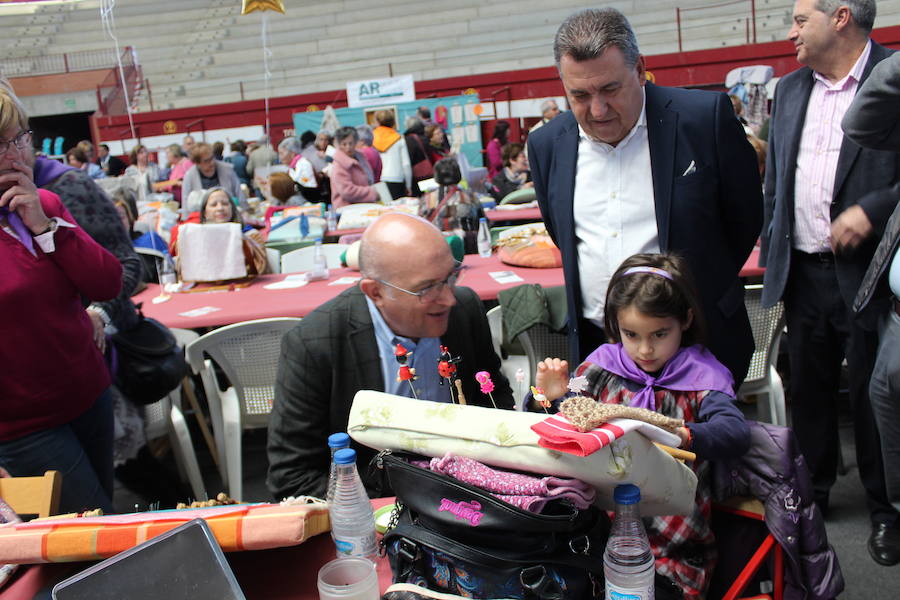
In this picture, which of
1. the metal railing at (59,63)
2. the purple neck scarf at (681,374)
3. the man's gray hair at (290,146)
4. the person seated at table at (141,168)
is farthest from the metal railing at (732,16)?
the purple neck scarf at (681,374)

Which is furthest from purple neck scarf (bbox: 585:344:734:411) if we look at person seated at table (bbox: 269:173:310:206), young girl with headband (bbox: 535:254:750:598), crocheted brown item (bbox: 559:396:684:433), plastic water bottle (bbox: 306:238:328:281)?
person seated at table (bbox: 269:173:310:206)

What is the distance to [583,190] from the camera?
2289 mm

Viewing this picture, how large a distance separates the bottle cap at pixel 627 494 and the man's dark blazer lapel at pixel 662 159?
119 cm

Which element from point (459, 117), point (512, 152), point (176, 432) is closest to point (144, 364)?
point (176, 432)

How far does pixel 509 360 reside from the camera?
3521 millimetres

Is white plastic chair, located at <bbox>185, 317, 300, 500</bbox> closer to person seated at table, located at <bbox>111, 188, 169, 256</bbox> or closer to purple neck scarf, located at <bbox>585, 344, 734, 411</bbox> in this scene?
purple neck scarf, located at <bbox>585, 344, 734, 411</bbox>

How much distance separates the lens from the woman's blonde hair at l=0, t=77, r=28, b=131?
5.88 feet

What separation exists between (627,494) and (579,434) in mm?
144

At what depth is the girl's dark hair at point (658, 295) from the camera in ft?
6.05

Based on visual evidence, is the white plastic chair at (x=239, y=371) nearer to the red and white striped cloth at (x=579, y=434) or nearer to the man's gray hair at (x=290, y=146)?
the red and white striped cloth at (x=579, y=434)

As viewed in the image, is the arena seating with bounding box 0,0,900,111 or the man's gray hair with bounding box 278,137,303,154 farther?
the arena seating with bounding box 0,0,900,111

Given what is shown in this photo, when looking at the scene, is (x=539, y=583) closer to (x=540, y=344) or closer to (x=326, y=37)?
(x=540, y=344)

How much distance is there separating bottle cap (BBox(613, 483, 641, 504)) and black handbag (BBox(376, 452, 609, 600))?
66mm

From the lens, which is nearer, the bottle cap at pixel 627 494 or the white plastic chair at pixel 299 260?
the bottle cap at pixel 627 494
